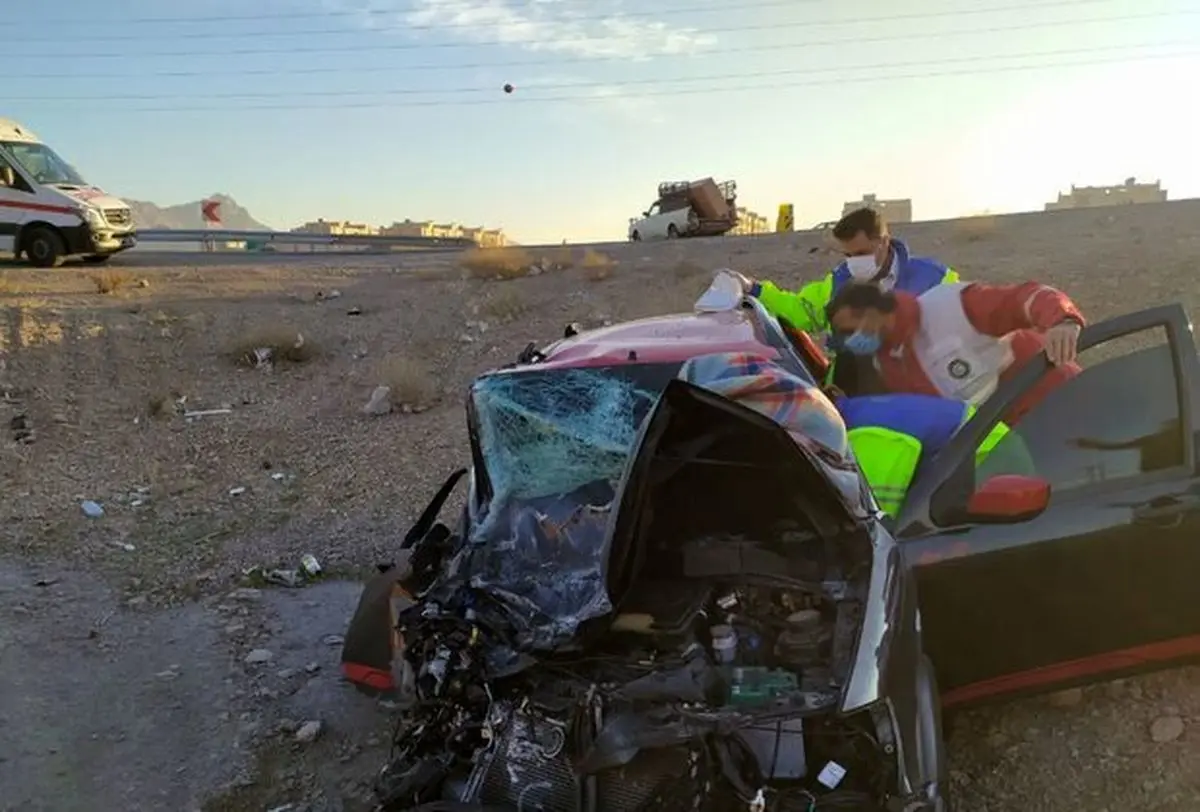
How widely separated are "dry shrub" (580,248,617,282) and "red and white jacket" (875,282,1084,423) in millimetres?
9723

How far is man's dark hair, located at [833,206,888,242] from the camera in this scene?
5426 millimetres

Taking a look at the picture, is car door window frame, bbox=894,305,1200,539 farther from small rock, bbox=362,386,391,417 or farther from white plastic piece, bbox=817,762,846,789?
small rock, bbox=362,386,391,417

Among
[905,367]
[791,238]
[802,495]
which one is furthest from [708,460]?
[791,238]

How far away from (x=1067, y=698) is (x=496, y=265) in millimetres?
12231

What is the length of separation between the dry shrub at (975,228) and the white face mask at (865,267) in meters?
12.5

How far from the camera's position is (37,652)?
5250mm

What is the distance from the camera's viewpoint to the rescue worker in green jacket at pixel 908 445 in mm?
3518

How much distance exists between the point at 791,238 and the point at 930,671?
16944 millimetres

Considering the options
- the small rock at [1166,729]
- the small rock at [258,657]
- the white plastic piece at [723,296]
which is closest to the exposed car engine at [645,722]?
the small rock at [1166,729]

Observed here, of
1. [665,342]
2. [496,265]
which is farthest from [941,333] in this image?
[496,265]

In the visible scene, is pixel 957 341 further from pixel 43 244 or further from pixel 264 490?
pixel 43 244

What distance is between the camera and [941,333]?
4.90 m

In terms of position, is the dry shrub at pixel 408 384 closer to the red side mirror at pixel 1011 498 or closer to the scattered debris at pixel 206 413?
the scattered debris at pixel 206 413

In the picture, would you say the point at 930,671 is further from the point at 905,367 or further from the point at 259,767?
the point at 259,767
